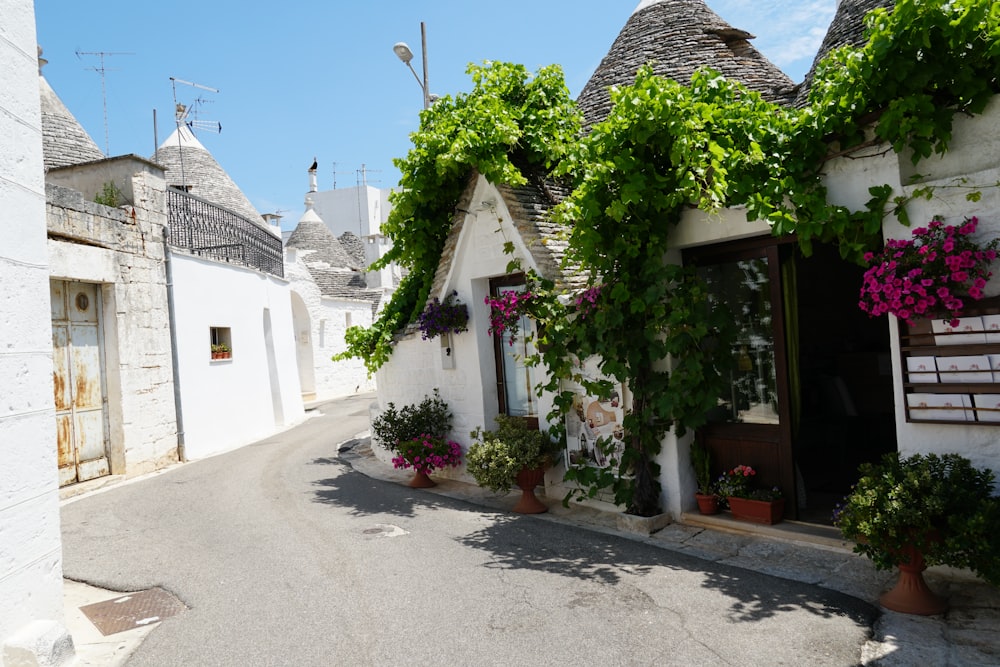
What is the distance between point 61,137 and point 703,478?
48.0ft

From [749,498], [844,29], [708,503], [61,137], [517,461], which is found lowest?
[708,503]

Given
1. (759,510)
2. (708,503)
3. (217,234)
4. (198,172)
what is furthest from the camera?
(198,172)

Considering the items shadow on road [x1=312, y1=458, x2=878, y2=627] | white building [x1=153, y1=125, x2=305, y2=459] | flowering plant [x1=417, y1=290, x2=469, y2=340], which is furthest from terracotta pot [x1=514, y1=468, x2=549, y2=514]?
white building [x1=153, y1=125, x2=305, y2=459]

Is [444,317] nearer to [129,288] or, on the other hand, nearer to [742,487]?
[742,487]

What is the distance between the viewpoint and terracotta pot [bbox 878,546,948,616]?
4.35m

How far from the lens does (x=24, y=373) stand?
3963 millimetres

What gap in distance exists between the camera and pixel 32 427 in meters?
4.00

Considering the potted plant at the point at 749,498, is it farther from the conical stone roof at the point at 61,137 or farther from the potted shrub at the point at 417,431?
the conical stone roof at the point at 61,137

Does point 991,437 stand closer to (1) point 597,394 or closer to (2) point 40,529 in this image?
(1) point 597,394

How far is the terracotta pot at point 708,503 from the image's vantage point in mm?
6547

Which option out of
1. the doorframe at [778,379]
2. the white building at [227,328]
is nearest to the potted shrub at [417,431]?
the doorframe at [778,379]

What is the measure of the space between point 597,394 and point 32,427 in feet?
15.5

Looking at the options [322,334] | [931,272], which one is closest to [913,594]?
[931,272]

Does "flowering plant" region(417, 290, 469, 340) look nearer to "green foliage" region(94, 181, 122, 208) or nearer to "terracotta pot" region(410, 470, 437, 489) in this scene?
"terracotta pot" region(410, 470, 437, 489)
